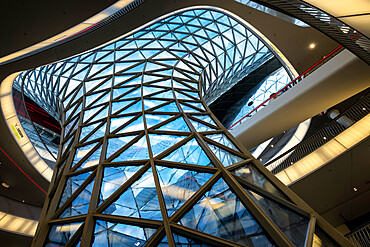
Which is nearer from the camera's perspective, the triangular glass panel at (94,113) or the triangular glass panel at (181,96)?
the triangular glass panel at (94,113)

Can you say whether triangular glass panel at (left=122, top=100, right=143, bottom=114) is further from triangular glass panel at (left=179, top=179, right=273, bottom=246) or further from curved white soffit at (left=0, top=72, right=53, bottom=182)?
curved white soffit at (left=0, top=72, right=53, bottom=182)

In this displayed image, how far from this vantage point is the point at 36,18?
9344mm

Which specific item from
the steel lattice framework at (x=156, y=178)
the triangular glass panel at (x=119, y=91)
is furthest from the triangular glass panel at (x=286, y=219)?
the triangular glass panel at (x=119, y=91)

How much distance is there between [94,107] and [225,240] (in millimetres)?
12446

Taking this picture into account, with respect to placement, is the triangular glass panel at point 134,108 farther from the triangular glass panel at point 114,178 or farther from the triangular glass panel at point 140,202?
the triangular glass panel at point 140,202

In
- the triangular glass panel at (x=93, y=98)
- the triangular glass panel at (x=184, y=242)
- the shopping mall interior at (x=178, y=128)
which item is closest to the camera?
the triangular glass panel at (x=184, y=242)

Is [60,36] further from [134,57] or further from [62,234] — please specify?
[134,57]

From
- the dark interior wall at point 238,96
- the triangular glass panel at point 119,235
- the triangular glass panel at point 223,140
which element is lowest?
the triangular glass panel at point 119,235

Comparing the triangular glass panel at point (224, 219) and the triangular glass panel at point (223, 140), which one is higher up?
the triangular glass panel at point (223, 140)

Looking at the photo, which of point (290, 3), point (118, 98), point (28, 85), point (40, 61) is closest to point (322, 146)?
point (290, 3)

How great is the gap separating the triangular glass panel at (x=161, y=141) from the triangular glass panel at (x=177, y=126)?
26.4 inches

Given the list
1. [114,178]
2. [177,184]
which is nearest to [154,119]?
[114,178]

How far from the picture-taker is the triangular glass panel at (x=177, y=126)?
11386 mm

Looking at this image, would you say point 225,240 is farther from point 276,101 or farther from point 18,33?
point 276,101
